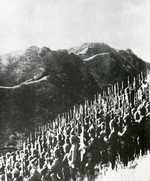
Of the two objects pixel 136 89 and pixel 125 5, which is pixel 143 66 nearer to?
pixel 136 89

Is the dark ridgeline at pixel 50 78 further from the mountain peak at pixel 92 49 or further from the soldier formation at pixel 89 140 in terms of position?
the soldier formation at pixel 89 140

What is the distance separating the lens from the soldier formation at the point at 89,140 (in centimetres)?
525

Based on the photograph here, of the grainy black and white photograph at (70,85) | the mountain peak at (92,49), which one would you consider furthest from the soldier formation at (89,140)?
the mountain peak at (92,49)

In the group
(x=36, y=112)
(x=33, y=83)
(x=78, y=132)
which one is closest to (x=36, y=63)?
(x=33, y=83)

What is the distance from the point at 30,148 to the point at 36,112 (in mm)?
441

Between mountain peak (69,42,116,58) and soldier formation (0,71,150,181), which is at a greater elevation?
mountain peak (69,42,116,58)

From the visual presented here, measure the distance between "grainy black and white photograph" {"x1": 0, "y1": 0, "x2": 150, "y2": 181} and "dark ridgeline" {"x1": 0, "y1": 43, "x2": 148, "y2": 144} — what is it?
0.04ft

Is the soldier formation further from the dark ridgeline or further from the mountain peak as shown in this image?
the mountain peak

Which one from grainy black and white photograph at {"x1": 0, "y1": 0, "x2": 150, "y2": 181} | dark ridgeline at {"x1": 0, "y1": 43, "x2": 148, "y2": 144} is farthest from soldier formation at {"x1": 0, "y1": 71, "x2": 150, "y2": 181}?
dark ridgeline at {"x1": 0, "y1": 43, "x2": 148, "y2": 144}

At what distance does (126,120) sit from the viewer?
17.5ft

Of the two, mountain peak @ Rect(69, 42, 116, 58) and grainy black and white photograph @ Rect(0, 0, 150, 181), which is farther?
mountain peak @ Rect(69, 42, 116, 58)

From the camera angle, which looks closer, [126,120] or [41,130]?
[126,120]

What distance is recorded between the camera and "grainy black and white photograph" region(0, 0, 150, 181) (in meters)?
5.38

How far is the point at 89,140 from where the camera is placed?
5.47 meters
